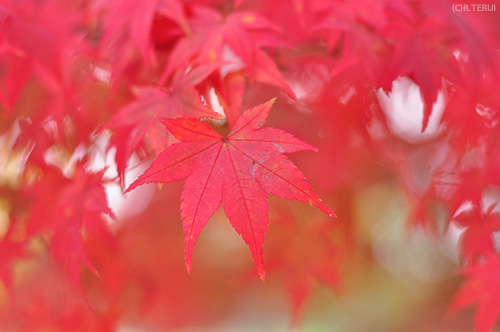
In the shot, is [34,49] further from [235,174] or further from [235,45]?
[235,174]

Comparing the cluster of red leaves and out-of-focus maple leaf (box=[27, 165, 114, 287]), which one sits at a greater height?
the cluster of red leaves

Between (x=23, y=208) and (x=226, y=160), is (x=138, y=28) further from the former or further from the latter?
(x=23, y=208)

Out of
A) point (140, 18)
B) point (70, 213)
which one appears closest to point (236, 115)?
point (140, 18)

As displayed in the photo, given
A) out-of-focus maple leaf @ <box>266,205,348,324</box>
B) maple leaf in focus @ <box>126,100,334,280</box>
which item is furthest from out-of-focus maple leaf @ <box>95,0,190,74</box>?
out-of-focus maple leaf @ <box>266,205,348,324</box>

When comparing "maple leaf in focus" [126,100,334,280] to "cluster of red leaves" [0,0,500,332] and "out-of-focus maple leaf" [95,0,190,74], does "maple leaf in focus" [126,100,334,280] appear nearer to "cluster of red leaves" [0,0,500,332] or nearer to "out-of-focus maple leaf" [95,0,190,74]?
"cluster of red leaves" [0,0,500,332]

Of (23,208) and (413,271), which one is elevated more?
(23,208)

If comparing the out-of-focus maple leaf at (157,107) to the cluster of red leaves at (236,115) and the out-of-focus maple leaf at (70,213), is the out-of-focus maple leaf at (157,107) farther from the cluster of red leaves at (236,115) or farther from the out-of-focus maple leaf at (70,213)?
the out-of-focus maple leaf at (70,213)

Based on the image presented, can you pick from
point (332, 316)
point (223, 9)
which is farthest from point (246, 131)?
point (332, 316)
